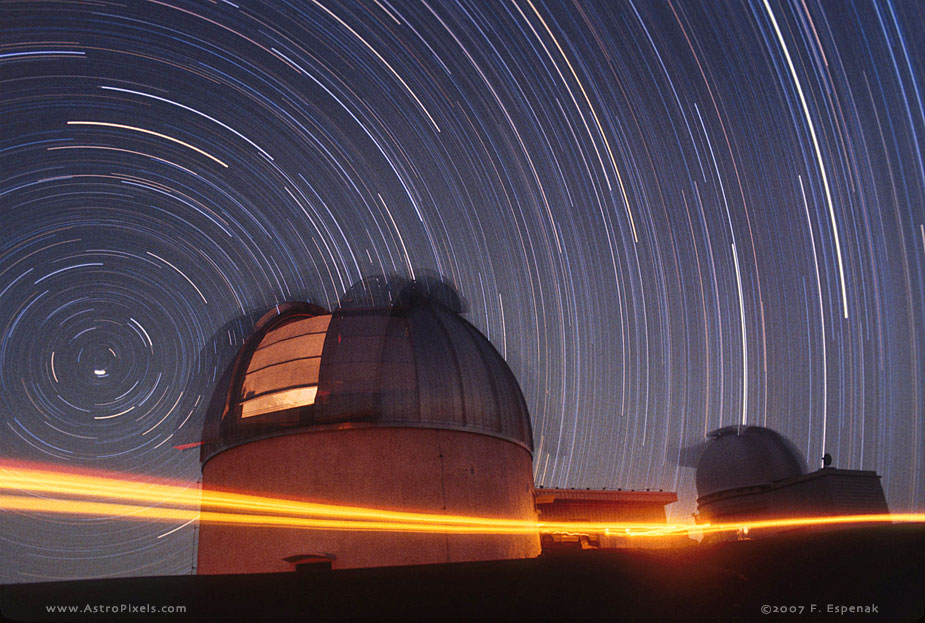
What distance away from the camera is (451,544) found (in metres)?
10.4

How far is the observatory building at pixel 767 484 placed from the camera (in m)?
16.7

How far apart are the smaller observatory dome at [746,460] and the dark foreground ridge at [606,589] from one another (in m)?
22.0

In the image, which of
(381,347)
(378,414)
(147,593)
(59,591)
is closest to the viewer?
(147,593)

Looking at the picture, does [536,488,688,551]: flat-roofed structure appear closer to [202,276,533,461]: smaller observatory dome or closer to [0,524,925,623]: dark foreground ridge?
[202,276,533,461]: smaller observatory dome

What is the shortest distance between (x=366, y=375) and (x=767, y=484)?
691 inches

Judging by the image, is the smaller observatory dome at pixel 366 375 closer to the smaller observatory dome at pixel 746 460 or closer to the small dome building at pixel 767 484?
the small dome building at pixel 767 484

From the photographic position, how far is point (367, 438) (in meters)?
10.5

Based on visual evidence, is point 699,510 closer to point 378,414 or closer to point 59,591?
point 378,414

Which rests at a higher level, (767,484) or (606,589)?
(767,484)

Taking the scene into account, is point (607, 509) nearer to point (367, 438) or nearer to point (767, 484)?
point (767, 484)

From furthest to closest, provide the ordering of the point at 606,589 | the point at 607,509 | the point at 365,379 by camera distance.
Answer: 1. the point at 607,509
2. the point at 365,379
3. the point at 606,589

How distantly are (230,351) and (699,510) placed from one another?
22014mm

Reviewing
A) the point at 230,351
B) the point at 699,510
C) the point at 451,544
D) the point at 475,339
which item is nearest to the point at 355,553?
the point at 451,544

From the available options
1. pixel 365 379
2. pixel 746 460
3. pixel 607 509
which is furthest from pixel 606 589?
pixel 746 460
